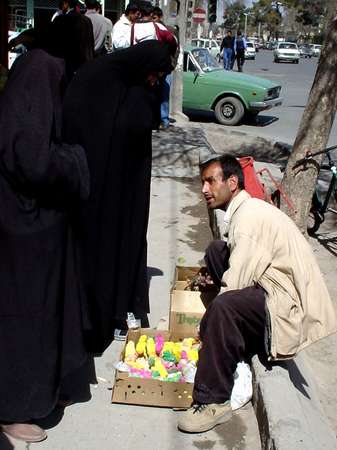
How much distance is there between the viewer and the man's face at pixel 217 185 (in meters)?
3.47

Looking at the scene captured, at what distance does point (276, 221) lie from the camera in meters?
3.30

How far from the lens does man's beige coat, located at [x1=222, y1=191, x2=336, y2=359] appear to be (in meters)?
3.24

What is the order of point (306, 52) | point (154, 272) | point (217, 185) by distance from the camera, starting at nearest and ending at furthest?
point (217, 185), point (154, 272), point (306, 52)

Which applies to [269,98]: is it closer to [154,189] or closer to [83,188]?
[154,189]

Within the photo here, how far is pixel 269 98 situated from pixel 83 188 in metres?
12.2

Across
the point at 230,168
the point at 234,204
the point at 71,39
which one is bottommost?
the point at 234,204

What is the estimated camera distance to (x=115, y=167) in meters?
3.63

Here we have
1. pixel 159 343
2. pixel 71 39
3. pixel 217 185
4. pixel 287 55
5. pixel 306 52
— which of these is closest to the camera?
pixel 71 39

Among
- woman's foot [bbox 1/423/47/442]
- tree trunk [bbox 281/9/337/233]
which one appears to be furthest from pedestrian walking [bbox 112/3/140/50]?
woman's foot [bbox 1/423/47/442]

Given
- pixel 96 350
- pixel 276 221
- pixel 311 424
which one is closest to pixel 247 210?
pixel 276 221

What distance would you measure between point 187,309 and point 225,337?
81cm

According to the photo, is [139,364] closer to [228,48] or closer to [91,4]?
[91,4]

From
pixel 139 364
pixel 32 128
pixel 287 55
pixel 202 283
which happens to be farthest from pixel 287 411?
pixel 287 55

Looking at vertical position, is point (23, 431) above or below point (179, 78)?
above
